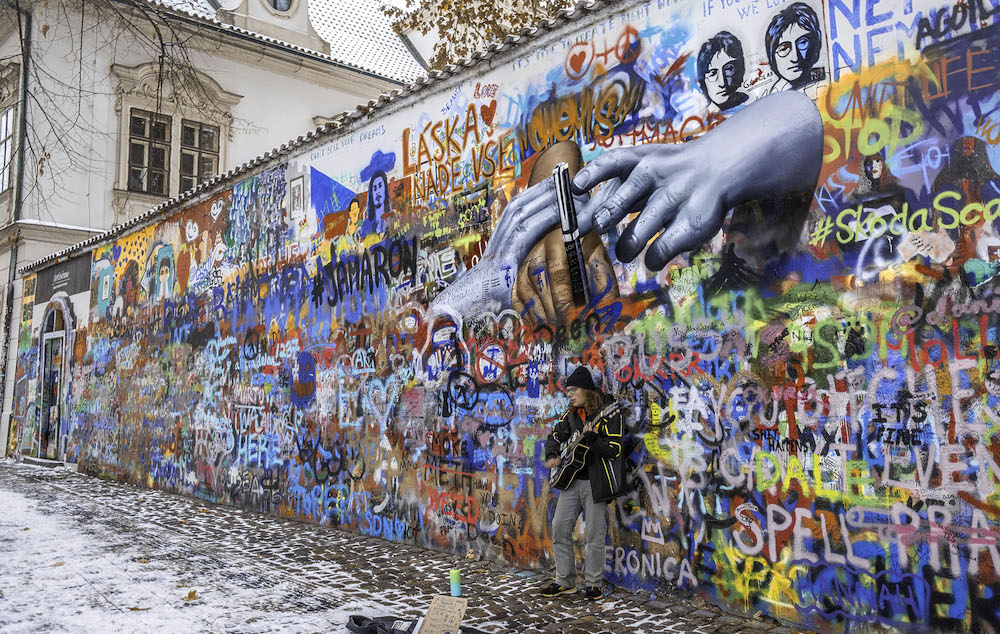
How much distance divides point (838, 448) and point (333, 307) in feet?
20.2

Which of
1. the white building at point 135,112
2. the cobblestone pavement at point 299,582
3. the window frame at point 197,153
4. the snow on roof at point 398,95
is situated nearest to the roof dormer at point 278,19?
the white building at point 135,112

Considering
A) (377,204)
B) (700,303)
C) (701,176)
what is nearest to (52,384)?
(377,204)

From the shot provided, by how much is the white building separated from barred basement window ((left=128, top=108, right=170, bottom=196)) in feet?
0.09

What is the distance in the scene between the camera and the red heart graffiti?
7.24 m

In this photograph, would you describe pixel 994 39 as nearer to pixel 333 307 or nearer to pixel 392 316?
pixel 392 316

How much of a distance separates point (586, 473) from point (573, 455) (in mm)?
177

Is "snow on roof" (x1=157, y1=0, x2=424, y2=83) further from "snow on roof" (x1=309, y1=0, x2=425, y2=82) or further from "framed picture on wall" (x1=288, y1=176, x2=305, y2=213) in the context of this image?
"framed picture on wall" (x1=288, y1=176, x2=305, y2=213)

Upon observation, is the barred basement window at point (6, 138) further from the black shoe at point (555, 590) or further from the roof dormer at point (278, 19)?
the black shoe at point (555, 590)

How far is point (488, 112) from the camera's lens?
7.30m

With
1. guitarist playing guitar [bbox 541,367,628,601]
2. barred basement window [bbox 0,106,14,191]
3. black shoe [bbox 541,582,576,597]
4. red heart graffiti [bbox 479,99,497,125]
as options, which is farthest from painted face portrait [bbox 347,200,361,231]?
barred basement window [bbox 0,106,14,191]

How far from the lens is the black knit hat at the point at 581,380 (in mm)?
5820

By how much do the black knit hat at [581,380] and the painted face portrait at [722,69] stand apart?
7.26 ft

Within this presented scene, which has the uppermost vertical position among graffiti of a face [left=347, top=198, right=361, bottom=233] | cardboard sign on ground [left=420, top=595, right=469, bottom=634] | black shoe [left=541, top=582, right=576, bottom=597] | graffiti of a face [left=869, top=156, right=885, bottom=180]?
graffiti of a face [left=347, top=198, right=361, bottom=233]

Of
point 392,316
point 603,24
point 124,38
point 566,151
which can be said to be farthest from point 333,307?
point 124,38
